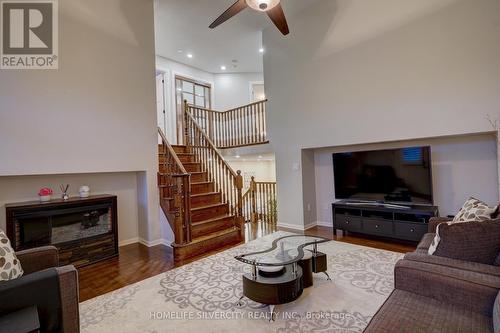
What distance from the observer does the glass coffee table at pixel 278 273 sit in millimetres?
2129

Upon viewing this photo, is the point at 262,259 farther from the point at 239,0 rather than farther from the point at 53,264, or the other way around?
the point at 239,0

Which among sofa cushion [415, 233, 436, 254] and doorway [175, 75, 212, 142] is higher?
doorway [175, 75, 212, 142]

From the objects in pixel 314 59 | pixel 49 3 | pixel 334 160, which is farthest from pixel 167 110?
pixel 334 160

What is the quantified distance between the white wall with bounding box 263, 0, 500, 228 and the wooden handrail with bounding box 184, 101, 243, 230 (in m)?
1.13

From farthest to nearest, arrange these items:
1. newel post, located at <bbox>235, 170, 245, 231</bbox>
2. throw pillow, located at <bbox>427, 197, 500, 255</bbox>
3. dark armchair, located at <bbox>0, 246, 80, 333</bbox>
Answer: newel post, located at <bbox>235, 170, 245, 231</bbox>
throw pillow, located at <bbox>427, 197, 500, 255</bbox>
dark armchair, located at <bbox>0, 246, 80, 333</bbox>

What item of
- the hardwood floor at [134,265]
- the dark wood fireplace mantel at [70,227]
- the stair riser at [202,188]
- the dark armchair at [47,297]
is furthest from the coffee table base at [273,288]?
the stair riser at [202,188]

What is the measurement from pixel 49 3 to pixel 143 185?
2.96 metres

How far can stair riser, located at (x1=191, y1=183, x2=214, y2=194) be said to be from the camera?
16.7 ft

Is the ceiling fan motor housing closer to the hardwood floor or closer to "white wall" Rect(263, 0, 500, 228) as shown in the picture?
"white wall" Rect(263, 0, 500, 228)

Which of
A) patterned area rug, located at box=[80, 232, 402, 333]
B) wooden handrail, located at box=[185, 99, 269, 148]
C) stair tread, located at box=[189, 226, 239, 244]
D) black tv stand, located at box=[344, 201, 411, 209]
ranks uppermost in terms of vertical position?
wooden handrail, located at box=[185, 99, 269, 148]

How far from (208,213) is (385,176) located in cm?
325

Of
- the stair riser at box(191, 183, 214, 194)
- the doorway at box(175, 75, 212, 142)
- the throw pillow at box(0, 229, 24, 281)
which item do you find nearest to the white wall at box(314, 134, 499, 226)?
the stair riser at box(191, 183, 214, 194)

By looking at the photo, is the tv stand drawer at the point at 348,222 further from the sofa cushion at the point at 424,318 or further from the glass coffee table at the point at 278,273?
the sofa cushion at the point at 424,318

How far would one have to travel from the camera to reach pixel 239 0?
111 inches
